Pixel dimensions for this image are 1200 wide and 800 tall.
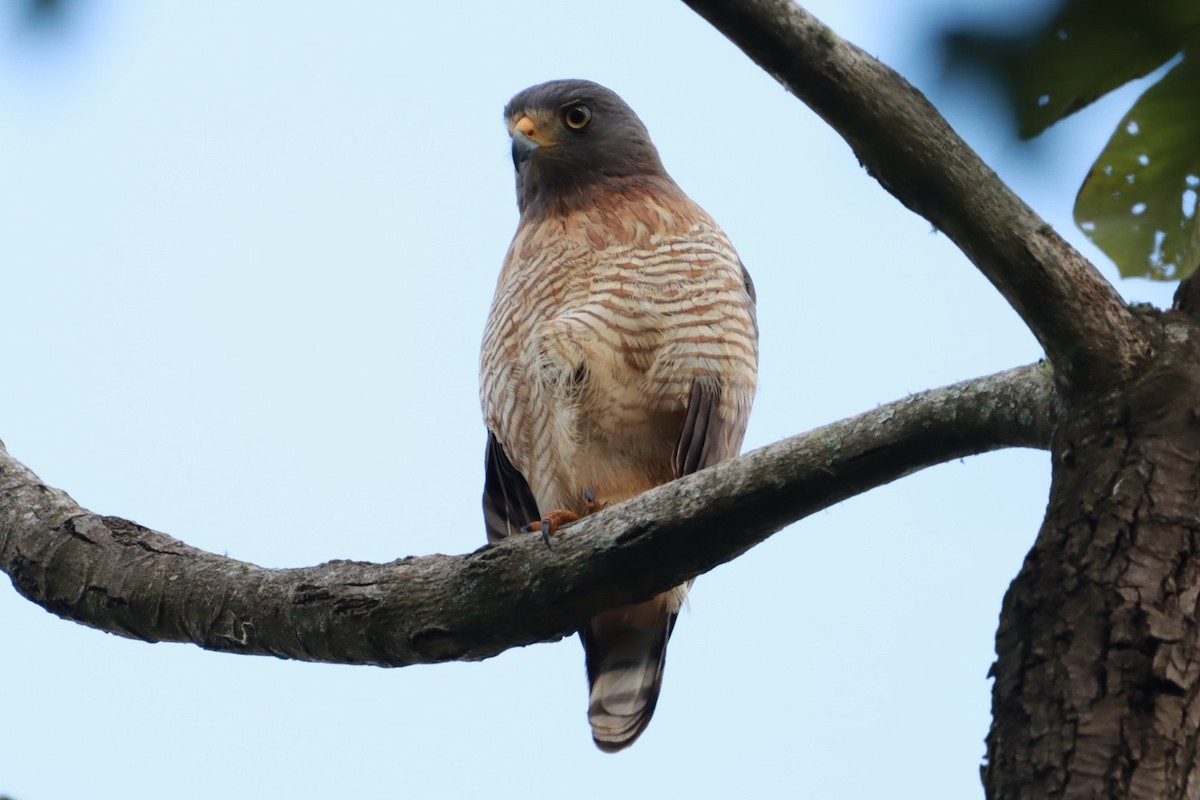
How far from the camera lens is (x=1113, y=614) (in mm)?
2697

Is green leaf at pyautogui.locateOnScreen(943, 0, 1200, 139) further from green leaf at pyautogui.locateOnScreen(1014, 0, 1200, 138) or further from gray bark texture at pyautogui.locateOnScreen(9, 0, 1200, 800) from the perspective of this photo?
gray bark texture at pyautogui.locateOnScreen(9, 0, 1200, 800)

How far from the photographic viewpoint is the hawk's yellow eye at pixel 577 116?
6164 millimetres

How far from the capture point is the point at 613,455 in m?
5.23

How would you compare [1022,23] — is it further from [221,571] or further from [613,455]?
[613,455]

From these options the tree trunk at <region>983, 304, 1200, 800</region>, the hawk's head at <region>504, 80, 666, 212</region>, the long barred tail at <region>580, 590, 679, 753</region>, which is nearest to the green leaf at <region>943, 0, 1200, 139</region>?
the tree trunk at <region>983, 304, 1200, 800</region>

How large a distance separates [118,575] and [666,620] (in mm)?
2158

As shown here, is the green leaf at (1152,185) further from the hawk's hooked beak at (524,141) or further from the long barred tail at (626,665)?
the hawk's hooked beak at (524,141)

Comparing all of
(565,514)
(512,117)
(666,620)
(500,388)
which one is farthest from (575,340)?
(512,117)

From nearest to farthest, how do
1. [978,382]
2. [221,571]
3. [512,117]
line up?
1. [978,382]
2. [221,571]
3. [512,117]

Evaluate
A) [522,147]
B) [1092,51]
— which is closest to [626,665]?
[522,147]

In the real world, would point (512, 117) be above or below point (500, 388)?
above

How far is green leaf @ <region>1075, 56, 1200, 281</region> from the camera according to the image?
0.95 meters

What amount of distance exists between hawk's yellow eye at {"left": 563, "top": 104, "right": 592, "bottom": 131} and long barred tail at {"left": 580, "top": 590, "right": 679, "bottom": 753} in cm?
242

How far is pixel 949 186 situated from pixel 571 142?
11.6 ft
